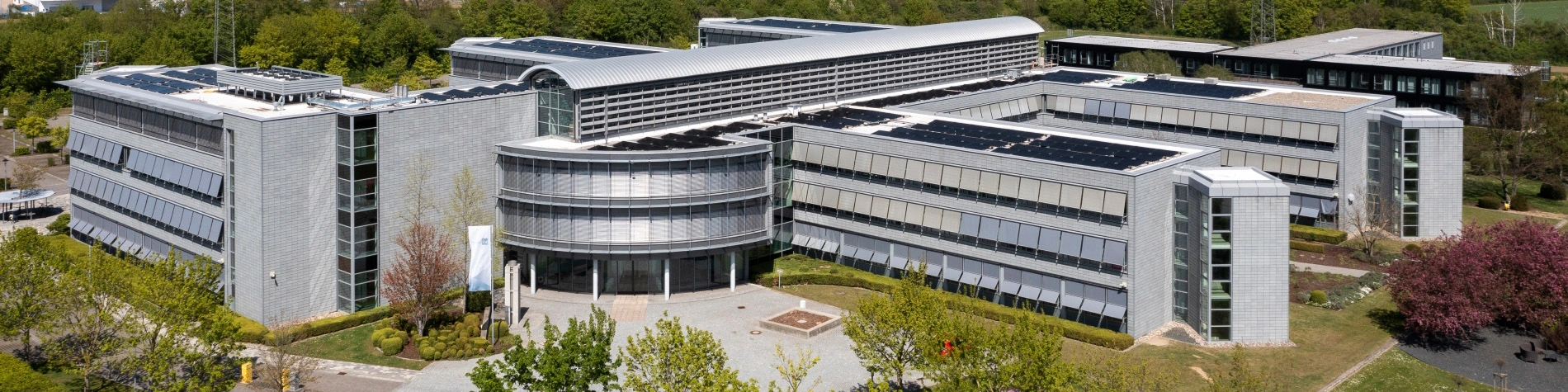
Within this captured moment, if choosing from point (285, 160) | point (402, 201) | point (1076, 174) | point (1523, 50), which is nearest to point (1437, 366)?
point (1076, 174)

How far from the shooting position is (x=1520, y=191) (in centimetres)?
10569

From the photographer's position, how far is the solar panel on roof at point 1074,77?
10538cm

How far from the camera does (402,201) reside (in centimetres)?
7188

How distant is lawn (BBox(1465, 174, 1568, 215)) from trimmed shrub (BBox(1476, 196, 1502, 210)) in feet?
2.90

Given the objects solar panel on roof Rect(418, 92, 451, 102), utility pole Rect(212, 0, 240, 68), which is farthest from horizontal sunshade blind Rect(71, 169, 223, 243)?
utility pole Rect(212, 0, 240, 68)

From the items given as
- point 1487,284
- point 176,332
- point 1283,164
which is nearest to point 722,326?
point 176,332

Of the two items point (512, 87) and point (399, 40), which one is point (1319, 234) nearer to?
point (512, 87)

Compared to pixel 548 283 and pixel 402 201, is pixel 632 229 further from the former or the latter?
pixel 402 201

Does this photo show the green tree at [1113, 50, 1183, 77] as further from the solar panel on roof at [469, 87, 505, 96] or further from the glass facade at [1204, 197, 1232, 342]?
the solar panel on roof at [469, 87, 505, 96]

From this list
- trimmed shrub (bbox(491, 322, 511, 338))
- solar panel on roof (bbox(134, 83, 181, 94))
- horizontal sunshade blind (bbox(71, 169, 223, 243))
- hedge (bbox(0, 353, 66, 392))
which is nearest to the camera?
hedge (bbox(0, 353, 66, 392))

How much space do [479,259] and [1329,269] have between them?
48927mm

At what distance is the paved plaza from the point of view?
62062 millimetres

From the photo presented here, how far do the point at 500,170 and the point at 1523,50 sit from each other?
451ft

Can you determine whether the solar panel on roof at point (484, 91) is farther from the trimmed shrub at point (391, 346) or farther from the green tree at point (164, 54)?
the green tree at point (164, 54)
